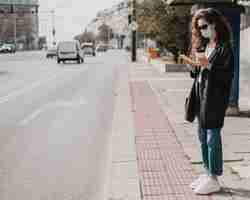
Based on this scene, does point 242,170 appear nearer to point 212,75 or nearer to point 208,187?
point 208,187

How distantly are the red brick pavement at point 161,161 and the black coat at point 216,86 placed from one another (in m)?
0.76

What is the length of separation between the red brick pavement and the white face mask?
1519 mm

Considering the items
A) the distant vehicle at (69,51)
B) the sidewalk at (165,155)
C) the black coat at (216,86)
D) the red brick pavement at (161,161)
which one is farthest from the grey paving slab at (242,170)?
the distant vehicle at (69,51)

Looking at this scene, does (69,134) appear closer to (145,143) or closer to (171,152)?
(145,143)

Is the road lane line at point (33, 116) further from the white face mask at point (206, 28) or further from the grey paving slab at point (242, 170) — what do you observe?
the white face mask at point (206, 28)

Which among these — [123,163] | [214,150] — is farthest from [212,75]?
[123,163]

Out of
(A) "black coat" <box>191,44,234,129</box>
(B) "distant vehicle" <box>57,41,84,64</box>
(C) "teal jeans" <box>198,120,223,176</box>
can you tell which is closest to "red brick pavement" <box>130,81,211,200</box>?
(C) "teal jeans" <box>198,120,223,176</box>

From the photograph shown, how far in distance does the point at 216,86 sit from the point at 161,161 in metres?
2.04

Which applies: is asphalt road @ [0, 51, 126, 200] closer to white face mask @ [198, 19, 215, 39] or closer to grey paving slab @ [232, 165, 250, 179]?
grey paving slab @ [232, 165, 250, 179]

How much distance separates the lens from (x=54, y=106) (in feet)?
46.8

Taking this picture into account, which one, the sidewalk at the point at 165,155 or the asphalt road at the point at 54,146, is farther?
the asphalt road at the point at 54,146

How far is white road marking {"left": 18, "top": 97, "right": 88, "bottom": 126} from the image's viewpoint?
38.9 ft

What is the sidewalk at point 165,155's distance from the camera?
5750 millimetres

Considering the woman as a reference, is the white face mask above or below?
above
